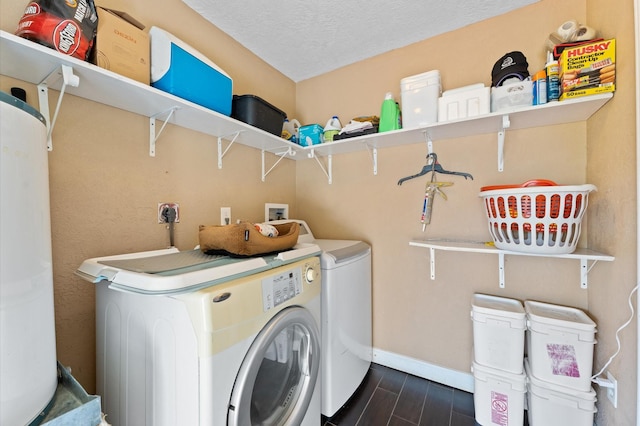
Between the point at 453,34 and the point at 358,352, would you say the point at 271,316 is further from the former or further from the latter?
the point at 453,34

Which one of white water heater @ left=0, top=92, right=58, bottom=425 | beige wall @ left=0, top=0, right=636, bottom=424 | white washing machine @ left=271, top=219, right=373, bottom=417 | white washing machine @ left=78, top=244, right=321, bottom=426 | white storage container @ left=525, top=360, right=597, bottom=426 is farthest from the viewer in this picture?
white washing machine @ left=271, top=219, right=373, bottom=417

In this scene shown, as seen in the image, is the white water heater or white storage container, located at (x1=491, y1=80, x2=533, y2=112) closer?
the white water heater

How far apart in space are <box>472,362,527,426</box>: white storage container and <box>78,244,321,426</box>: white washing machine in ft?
3.34

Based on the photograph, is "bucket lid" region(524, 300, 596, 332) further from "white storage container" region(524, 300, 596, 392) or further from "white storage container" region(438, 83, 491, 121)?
"white storage container" region(438, 83, 491, 121)

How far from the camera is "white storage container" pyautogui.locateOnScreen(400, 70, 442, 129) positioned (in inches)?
61.6

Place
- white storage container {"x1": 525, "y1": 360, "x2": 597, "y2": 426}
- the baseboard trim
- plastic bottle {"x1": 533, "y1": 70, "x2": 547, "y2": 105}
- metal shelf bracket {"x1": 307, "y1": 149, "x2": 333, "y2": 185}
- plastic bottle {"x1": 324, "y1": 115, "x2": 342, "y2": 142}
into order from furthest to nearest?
metal shelf bracket {"x1": 307, "y1": 149, "x2": 333, "y2": 185} < plastic bottle {"x1": 324, "y1": 115, "x2": 342, "y2": 142} < the baseboard trim < plastic bottle {"x1": 533, "y1": 70, "x2": 547, "y2": 105} < white storage container {"x1": 525, "y1": 360, "x2": 597, "y2": 426}

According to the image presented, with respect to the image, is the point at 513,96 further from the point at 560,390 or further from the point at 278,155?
the point at 278,155

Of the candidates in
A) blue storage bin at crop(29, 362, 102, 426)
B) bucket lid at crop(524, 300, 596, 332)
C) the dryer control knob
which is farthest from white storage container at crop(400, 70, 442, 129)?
blue storage bin at crop(29, 362, 102, 426)

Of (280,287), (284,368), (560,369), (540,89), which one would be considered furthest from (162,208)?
(560,369)

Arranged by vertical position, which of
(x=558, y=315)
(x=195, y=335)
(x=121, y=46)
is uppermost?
(x=121, y=46)

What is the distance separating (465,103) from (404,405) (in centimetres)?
191

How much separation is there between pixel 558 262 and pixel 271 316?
1661 mm

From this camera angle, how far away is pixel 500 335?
1342 mm

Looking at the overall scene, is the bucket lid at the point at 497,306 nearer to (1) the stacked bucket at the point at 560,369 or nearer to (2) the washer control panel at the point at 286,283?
(1) the stacked bucket at the point at 560,369
